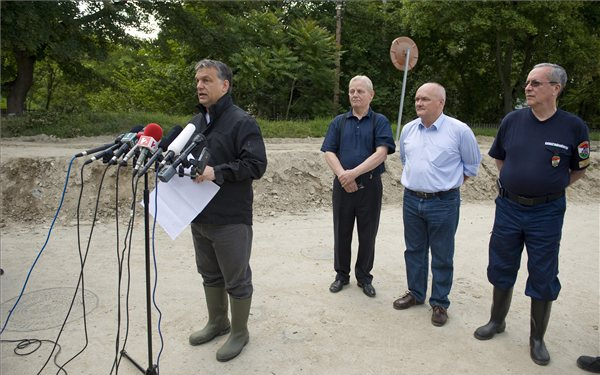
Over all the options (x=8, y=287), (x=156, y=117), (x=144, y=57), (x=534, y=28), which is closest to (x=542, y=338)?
(x=8, y=287)

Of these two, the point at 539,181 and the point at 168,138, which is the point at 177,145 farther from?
the point at 539,181

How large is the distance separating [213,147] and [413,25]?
18995 mm

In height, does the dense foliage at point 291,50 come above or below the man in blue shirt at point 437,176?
above

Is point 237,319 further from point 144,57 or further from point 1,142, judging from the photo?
point 144,57

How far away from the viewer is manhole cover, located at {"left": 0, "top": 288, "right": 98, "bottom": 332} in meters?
3.78

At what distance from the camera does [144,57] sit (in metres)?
22.6

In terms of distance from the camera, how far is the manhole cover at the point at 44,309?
12.4 ft

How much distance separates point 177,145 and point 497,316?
3.05 metres

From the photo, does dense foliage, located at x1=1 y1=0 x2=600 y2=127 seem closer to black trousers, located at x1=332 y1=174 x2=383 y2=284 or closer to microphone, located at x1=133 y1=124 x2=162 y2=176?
black trousers, located at x1=332 y1=174 x2=383 y2=284

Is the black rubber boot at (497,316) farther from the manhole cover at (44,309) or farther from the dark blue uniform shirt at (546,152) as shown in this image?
the manhole cover at (44,309)

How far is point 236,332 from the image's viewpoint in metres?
3.42

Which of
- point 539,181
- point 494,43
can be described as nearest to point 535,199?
point 539,181

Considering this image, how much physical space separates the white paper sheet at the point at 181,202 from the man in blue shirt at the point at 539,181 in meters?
2.32

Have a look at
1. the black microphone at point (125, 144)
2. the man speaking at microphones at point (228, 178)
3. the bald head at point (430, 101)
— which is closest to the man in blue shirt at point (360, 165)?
the bald head at point (430, 101)
